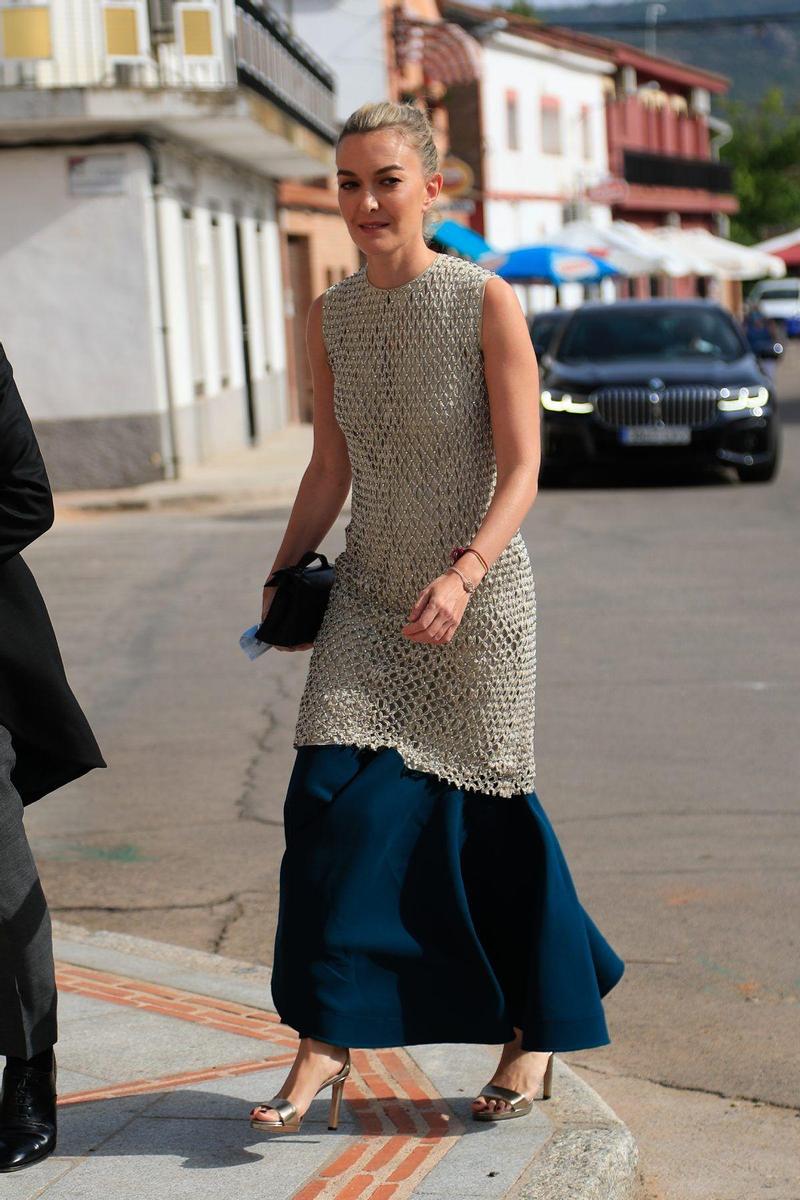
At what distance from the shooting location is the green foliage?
88.4m

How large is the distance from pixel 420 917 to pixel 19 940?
0.74 metres

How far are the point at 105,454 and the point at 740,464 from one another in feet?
21.0

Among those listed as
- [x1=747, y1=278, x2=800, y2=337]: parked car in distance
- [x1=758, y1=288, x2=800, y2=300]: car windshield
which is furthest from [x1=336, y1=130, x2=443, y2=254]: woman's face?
[x1=758, y1=288, x2=800, y2=300]: car windshield

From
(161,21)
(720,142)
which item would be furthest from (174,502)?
(720,142)

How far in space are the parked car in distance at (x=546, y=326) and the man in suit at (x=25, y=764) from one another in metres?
15.5

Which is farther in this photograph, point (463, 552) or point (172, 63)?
point (172, 63)

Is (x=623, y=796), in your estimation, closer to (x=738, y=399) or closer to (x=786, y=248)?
(x=738, y=399)

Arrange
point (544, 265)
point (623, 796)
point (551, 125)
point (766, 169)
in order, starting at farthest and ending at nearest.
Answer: point (766, 169) → point (551, 125) → point (544, 265) → point (623, 796)

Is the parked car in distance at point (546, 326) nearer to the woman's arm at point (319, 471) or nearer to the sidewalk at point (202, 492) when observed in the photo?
the sidewalk at point (202, 492)

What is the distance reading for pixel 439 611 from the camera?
3377 millimetres

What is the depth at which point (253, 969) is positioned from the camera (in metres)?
4.82

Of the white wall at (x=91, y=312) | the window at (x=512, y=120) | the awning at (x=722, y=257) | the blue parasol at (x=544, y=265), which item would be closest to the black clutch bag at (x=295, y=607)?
the white wall at (x=91, y=312)

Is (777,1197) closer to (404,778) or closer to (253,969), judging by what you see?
(404,778)

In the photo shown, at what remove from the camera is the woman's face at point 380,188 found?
3553 millimetres
